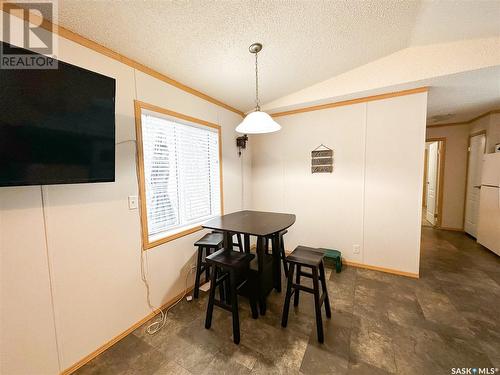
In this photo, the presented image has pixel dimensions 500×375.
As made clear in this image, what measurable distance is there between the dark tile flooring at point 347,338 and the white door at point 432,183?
2.99 m

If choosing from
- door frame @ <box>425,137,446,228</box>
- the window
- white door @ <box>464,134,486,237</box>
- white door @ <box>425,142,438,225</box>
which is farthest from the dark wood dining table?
white door @ <box>425,142,438,225</box>

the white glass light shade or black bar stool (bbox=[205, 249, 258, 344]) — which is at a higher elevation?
the white glass light shade

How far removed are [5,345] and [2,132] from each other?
4.07 feet

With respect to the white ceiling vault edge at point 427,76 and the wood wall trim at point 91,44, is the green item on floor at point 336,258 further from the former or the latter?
the wood wall trim at point 91,44

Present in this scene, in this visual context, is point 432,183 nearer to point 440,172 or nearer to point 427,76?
point 440,172

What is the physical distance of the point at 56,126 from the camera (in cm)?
119

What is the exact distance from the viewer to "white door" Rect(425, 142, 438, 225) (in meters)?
4.76

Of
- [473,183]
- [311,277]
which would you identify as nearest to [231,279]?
[311,277]

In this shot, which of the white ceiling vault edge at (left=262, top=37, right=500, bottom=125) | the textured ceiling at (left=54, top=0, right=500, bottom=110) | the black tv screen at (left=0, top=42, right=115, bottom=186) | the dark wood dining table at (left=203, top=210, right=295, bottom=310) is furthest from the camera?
the white ceiling vault edge at (left=262, top=37, right=500, bottom=125)

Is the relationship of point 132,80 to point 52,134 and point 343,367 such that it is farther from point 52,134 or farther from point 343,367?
point 343,367

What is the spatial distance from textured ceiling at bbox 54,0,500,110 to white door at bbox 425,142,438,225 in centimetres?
390

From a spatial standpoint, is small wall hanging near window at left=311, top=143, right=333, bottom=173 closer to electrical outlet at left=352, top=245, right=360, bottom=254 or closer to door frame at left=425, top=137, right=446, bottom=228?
electrical outlet at left=352, top=245, right=360, bottom=254

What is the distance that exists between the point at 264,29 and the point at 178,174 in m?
1.70

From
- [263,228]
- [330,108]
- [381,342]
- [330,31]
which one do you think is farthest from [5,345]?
[330,108]
